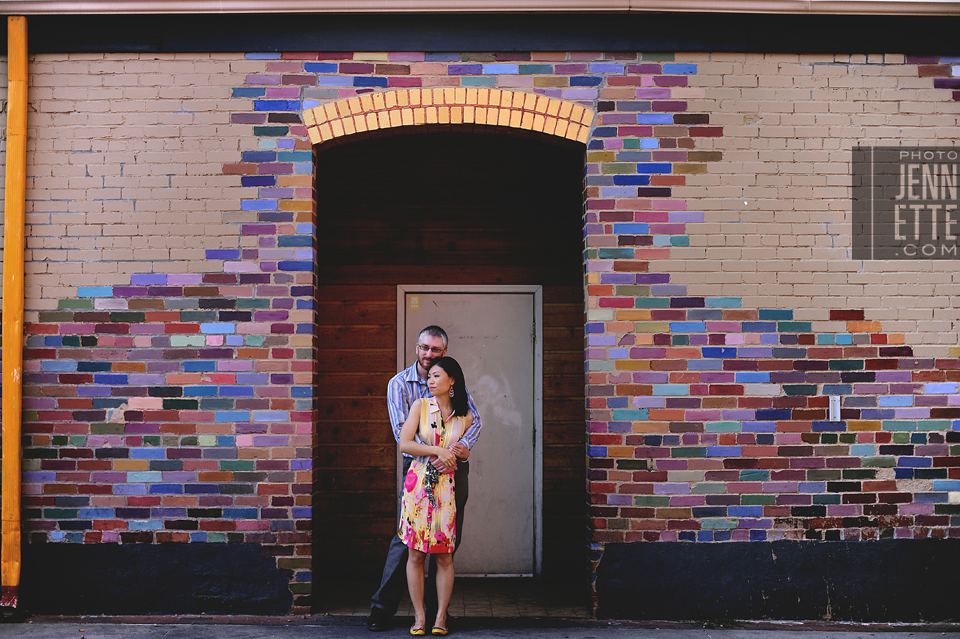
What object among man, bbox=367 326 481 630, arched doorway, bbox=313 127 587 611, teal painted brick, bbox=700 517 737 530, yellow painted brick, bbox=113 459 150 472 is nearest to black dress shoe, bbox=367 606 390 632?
man, bbox=367 326 481 630

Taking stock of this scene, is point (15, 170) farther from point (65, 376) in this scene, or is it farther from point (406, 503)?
point (406, 503)

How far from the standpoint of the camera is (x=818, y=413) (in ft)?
15.0

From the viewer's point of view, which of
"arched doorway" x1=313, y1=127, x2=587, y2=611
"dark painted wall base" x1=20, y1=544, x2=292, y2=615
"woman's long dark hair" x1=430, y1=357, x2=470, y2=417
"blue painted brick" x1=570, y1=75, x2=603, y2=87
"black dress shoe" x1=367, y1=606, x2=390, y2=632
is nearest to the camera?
"woman's long dark hair" x1=430, y1=357, x2=470, y2=417

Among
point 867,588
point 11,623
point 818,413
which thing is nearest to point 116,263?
point 11,623

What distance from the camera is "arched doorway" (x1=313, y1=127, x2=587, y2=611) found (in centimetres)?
565

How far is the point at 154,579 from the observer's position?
443 centimetres

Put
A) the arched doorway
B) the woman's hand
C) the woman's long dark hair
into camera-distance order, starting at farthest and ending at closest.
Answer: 1. the arched doorway
2. the woman's long dark hair
3. the woman's hand

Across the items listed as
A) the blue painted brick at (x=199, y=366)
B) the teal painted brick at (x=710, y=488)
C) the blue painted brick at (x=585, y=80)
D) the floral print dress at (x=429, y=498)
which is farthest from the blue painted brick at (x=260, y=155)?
the teal painted brick at (x=710, y=488)

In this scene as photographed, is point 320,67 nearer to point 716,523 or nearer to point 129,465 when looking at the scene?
point 129,465

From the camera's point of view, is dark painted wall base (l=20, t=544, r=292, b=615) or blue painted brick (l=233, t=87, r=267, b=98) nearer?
dark painted wall base (l=20, t=544, r=292, b=615)

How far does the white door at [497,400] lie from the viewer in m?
5.68

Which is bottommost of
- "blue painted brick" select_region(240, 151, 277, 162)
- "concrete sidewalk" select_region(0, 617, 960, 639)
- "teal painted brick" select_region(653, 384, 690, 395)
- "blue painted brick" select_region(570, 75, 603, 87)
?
"concrete sidewalk" select_region(0, 617, 960, 639)

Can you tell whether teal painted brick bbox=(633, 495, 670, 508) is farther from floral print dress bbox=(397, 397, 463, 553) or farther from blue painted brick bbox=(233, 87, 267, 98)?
blue painted brick bbox=(233, 87, 267, 98)

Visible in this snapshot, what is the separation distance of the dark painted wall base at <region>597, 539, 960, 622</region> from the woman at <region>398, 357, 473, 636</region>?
1074mm
